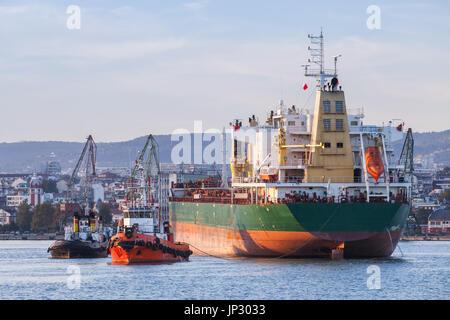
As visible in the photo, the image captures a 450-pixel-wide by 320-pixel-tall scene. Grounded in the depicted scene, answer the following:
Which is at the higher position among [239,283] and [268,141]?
[268,141]

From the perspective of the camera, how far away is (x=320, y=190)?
199 feet

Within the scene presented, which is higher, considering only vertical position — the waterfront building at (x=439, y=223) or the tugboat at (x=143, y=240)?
the tugboat at (x=143, y=240)

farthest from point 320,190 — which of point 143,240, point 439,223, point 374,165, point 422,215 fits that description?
point 422,215

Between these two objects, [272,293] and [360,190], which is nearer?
[272,293]

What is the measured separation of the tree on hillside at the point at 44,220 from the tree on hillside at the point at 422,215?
5917cm

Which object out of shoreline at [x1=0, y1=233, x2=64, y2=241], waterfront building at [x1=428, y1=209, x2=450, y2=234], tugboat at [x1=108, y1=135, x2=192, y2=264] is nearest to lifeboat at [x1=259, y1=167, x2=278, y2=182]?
tugboat at [x1=108, y1=135, x2=192, y2=264]

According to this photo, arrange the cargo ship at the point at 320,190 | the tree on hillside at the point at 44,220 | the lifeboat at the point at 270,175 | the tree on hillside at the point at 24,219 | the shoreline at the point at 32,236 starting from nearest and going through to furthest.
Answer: the cargo ship at the point at 320,190 → the lifeboat at the point at 270,175 → the shoreline at the point at 32,236 → the tree on hillside at the point at 44,220 → the tree on hillside at the point at 24,219

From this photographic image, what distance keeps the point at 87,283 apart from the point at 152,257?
10825mm

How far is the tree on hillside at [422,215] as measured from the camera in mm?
151250

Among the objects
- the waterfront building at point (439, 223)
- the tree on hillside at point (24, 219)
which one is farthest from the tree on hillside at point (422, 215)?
the tree on hillside at point (24, 219)

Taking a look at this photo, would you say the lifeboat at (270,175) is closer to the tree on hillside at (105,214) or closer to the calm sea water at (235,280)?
the calm sea water at (235,280)
